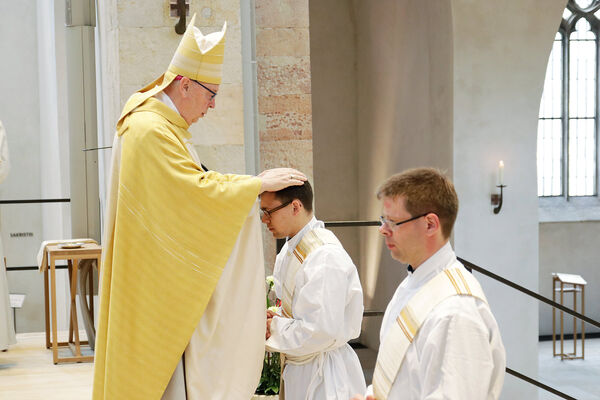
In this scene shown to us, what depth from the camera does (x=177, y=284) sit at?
2.70 meters

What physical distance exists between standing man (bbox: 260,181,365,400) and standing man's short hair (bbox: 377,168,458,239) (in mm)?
746

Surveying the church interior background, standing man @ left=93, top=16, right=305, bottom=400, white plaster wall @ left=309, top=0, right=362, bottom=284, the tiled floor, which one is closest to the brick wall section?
the church interior background

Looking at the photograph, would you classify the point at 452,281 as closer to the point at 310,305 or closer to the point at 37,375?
the point at 310,305

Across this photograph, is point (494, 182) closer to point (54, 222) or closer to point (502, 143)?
point (502, 143)

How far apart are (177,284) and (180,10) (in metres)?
2.10

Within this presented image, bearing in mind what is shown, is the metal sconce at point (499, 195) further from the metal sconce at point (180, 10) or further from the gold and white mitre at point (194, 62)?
the gold and white mitre at point (194, 62)

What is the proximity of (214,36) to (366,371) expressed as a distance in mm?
9552

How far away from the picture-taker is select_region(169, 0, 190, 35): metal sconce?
4.31m

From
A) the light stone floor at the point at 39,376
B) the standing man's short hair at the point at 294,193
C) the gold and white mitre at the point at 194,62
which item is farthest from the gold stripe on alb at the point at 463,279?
the light stone floor at the point at 39,376

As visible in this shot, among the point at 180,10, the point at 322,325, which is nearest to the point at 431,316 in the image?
the point at 322,325

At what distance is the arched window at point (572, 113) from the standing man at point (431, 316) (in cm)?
1247

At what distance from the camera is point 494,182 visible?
28.9ft

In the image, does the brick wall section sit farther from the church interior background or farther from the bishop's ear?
the bishop's ear

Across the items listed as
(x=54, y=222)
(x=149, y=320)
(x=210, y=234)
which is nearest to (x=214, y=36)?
(x=210, y=234)
